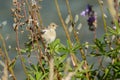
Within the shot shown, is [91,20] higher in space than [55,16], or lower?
higher

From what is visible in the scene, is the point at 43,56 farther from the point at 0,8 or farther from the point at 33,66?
the point at 0,8

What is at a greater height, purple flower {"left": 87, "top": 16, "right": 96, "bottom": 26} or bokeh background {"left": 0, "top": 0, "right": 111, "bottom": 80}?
purple flower {"left": 87, "top": 16, "right": 96, "bottom": 26}

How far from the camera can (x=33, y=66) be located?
2.40 meters

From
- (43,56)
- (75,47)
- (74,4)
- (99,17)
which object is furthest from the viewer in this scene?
(74,4)

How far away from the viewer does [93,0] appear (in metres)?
5.12

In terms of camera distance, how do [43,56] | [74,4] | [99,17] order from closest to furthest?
[43,56], [99,17], [74,4]

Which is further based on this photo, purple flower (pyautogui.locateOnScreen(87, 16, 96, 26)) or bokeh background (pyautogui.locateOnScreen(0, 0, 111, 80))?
bokeh background (pyautogui.locateOnScreen(0, 0, 111, 80))

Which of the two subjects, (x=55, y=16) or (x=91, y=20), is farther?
(x=55, y=16)

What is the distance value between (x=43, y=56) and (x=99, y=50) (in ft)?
1.01

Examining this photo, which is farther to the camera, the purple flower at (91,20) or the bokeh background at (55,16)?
the bokeh background at (55,16)

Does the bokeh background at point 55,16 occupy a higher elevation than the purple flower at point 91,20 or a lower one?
lower

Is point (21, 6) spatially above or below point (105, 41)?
above

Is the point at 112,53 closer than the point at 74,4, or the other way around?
the point at 112,53

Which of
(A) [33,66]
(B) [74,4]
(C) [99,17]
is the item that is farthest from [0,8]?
(A) [33,66]
